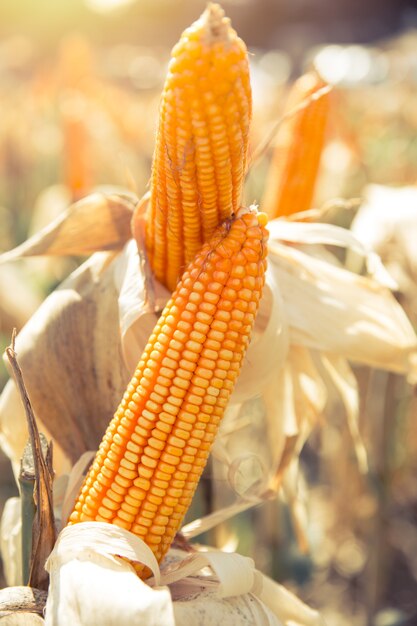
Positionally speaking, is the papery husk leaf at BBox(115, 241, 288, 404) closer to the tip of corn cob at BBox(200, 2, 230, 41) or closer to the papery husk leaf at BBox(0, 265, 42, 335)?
the tip of corn cob at BBox(200, 2, 230, 41)

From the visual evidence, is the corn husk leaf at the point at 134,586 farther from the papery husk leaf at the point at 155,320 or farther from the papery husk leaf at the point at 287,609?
the papery husk leaf at the point at 155,320

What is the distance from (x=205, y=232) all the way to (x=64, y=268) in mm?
2376

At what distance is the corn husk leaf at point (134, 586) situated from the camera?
1211 mm

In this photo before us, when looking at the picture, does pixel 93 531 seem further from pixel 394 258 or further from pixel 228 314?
pixel 394 258

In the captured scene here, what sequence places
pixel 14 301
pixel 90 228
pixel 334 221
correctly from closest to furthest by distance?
pixel 90 228
pixel 14 301
pixel 334 221

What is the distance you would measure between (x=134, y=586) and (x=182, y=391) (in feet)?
1.16

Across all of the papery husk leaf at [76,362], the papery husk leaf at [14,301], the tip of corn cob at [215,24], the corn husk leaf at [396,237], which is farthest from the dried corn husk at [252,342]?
the papery husk leaf at [14,301]

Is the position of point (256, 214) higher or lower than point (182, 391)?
higher

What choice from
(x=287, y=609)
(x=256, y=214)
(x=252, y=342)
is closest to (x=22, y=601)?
(x=287, y=609)

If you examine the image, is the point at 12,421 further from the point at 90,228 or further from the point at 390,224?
the point at 390,224

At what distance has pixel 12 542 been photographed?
1.87 metres

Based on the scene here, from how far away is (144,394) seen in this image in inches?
54.1

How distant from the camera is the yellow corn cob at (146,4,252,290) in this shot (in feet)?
3.98

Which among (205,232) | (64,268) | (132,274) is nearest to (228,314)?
(205,232)
